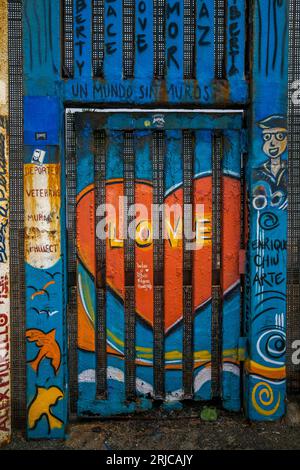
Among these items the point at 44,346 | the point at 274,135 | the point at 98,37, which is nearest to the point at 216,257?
the point at 274,135

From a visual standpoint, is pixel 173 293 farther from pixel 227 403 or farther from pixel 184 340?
pixel 227 403

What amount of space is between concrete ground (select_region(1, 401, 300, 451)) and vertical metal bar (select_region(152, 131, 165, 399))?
273mm

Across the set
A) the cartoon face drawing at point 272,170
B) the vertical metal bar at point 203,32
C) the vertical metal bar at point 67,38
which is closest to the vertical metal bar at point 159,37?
the vertical metal bar at point 203,32

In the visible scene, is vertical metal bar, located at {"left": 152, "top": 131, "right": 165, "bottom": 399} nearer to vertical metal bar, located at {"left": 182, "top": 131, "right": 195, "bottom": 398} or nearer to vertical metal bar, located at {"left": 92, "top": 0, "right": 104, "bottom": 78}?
vertical metal bar, located at {"left": 182, "top": 131, "right": 195, "bottom": 398}


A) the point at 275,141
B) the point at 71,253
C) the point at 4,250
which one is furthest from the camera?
the point at 71,253

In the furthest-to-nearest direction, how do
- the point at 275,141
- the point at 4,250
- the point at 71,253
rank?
the point at 71,253, the point at 275,141, the point at 4,250

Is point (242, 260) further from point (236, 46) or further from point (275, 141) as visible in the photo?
point (236, 46)

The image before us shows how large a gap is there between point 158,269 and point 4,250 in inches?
51.2

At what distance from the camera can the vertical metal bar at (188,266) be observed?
156 inches

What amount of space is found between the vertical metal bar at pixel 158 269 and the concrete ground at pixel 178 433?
273mm

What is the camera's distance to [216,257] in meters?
4.04

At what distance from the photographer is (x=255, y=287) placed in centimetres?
388

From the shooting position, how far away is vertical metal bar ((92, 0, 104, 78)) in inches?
150

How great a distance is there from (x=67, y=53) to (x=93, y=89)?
384 mm
